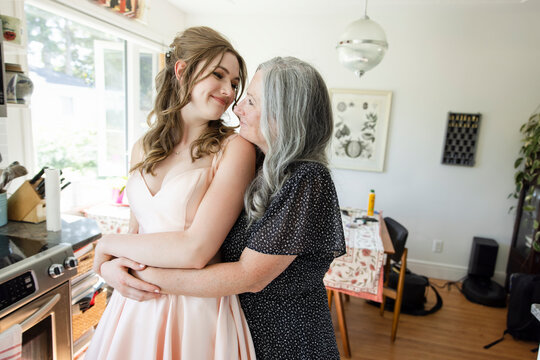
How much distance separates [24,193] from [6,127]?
526 mm

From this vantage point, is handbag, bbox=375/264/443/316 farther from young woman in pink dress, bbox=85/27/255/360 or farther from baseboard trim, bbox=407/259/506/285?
young woman in pink dress, bbox=85/27/255/360

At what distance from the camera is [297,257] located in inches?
37.0

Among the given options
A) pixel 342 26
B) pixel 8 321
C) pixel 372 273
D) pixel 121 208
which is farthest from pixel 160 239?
pixel 342 26

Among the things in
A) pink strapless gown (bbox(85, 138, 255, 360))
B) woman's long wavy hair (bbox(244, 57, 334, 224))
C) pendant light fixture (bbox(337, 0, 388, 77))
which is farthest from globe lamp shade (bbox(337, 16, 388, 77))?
pink strapless gown (bbox(85, 138, 255, 360))

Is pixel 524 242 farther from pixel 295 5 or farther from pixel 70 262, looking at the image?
pixel 70 262

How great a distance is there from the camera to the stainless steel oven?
118 centimetres

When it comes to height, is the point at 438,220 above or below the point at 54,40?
below

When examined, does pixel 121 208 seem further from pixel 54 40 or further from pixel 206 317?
pixel 206 317

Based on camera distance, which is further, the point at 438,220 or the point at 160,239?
the point at 438,220

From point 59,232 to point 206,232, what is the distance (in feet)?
3.82

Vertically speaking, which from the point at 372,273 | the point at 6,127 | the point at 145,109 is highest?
the point at 145,109

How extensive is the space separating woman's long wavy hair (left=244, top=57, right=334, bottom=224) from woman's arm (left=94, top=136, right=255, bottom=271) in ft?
0.17

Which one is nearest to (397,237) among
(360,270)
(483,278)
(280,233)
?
(360,270)

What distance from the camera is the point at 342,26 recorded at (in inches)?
140
